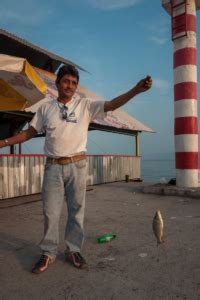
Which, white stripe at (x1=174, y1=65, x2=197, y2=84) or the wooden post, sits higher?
white stripe at (x1=174, y1=65, x2=197, y2=84)

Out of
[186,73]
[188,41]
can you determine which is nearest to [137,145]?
[186,73]

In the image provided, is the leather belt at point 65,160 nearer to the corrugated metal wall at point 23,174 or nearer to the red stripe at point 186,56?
the corrugated metal wall at point 23,174

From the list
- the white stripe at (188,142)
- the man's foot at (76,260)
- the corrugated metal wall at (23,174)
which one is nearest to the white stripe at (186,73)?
the white stripe at (188,142)

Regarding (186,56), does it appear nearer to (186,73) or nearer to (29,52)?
(186,73)

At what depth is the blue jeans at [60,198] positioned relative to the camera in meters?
3.51

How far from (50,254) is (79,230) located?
0.44 metres

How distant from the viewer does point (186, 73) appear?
9547 mm

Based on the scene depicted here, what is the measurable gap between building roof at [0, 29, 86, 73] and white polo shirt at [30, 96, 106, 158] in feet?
36.7

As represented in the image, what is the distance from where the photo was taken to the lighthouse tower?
9539mm

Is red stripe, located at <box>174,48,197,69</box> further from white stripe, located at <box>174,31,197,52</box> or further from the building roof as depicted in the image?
the building roof

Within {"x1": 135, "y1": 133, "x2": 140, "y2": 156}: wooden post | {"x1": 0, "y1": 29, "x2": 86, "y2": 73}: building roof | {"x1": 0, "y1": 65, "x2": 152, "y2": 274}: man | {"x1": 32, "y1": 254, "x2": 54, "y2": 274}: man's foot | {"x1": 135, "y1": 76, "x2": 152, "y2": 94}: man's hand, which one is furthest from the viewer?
A: {"x1": 135, "y1": 133, "x2": 140, "y2": 156}: wooden post

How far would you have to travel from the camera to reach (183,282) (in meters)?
3.04

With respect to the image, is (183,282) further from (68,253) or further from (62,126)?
(62,126)

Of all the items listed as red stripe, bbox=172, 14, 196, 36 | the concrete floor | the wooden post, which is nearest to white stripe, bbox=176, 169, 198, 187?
the concrete floor
